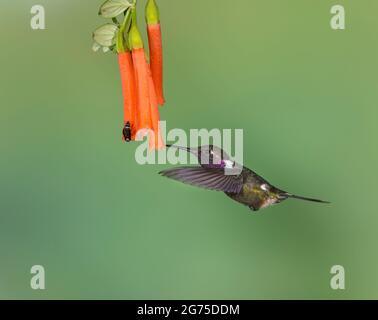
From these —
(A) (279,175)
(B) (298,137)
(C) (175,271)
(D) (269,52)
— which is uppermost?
(D) (269,52)

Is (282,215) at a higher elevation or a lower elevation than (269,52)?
lower

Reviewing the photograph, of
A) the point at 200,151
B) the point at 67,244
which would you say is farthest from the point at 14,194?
the point at 200,151

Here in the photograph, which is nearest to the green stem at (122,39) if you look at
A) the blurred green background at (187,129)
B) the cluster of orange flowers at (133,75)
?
the cluster of orange flowers at (133,75)

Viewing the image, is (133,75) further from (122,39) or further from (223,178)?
(223,178)

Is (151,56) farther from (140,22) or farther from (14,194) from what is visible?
(14,194)

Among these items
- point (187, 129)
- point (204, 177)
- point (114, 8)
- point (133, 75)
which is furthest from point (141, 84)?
point (187, 129)

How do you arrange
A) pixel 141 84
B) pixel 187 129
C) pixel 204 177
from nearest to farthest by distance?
1. pixel 141 84
2. pixel 204 177
3. pixel 187 129
